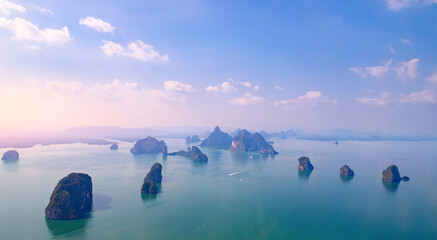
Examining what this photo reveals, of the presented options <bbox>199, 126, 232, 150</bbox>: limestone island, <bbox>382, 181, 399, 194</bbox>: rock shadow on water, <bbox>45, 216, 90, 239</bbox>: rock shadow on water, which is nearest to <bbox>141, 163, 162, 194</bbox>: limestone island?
<bbox>45, 216, 90, 239</bbox>: rock shadow on water

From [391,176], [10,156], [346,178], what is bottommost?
[346,178]

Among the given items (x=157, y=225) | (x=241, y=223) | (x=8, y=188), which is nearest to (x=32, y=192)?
(x=8, y=188)

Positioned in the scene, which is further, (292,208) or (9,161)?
(9,161)

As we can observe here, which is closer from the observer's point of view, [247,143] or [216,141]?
[247,143]

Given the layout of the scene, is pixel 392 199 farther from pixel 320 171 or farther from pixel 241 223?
pixel 241 223

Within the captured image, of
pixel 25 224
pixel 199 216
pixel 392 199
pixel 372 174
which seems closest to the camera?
pixel 25 224

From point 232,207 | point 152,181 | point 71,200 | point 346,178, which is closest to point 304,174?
point 346,178

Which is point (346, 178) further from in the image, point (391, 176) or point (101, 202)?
point (101, 202)
